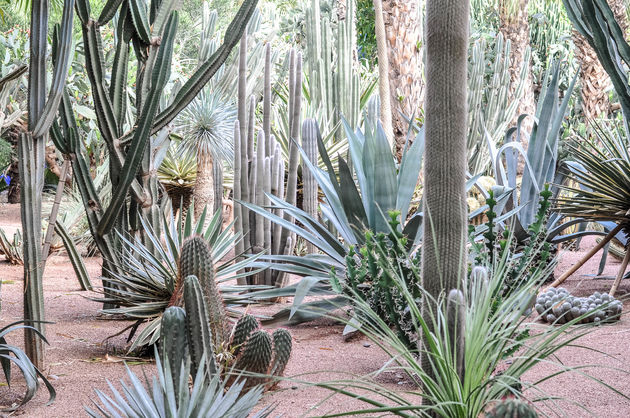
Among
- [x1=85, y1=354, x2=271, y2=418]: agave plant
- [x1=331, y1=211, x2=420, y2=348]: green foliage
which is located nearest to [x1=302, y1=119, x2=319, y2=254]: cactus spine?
[x1=331, y1=211, x2=420, y2=348]: green foliage

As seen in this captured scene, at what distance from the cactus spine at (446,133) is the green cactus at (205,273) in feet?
3.79

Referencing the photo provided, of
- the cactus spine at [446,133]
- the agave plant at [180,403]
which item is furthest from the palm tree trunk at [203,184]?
the cactus spine at [446,133]

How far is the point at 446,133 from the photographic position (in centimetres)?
183

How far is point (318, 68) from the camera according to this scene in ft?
30.1

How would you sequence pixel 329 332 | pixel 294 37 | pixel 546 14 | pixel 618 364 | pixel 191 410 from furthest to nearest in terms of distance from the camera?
pixel 546 14
pixel 294 37
pixel 329 332
pixel 618 364
pixel 191 410

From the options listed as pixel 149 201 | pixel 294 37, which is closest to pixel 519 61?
pixel 294 37

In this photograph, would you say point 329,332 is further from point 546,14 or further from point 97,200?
point 546,14

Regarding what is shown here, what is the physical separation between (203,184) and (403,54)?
3.11m

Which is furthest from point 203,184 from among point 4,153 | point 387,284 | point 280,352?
point 387,284

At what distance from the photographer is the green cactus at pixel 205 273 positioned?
2732 mm

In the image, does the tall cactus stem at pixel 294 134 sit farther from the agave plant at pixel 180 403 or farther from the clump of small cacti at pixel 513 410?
the clump of small cacti at pixel 513 410

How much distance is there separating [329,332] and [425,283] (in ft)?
7.14

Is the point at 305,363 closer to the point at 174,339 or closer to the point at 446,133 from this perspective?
the point at 174,339

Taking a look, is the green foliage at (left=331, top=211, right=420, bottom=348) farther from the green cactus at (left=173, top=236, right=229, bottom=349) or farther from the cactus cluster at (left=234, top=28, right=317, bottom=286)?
the cactus cluster at (left=234, top=28, right=317, bottom=286)
